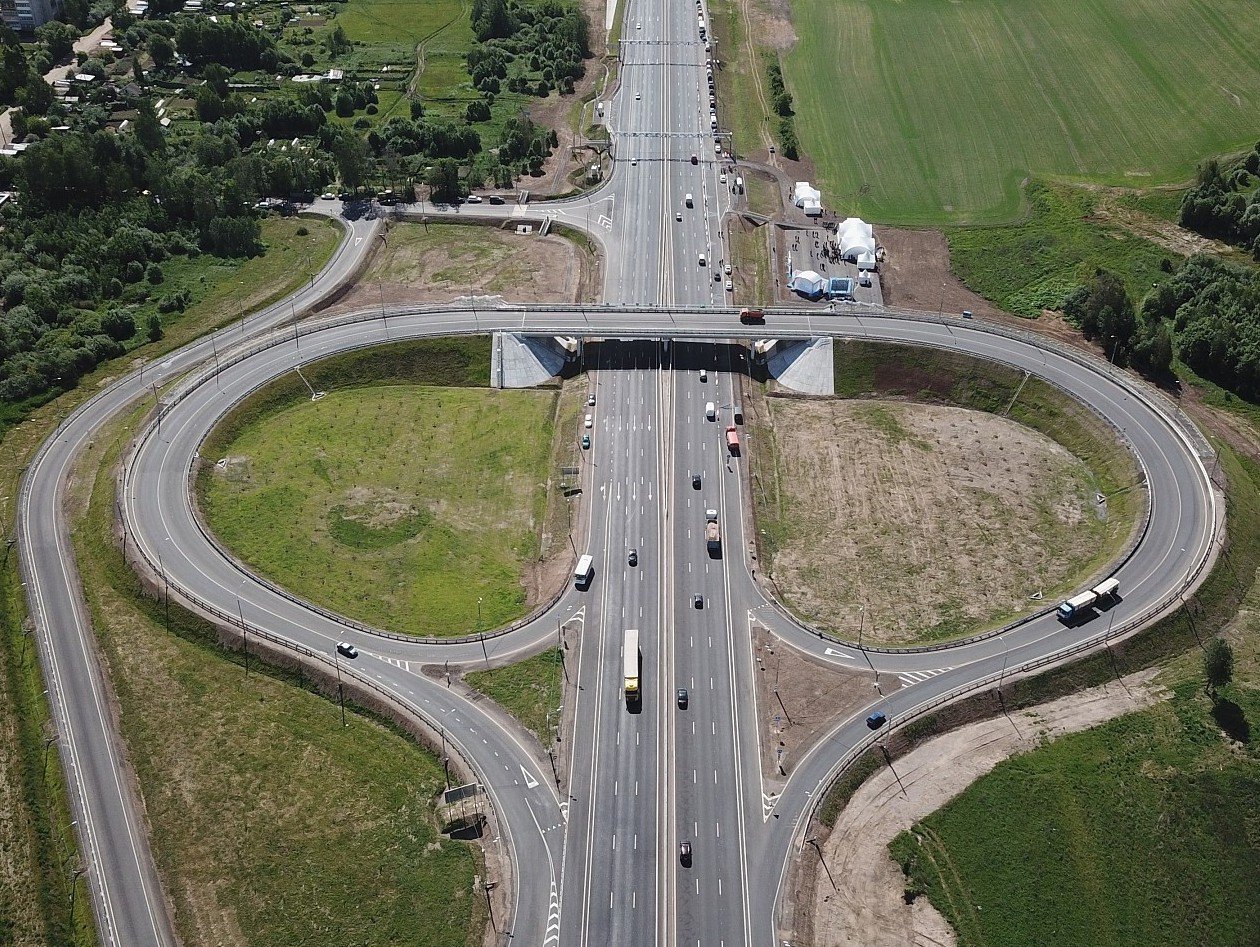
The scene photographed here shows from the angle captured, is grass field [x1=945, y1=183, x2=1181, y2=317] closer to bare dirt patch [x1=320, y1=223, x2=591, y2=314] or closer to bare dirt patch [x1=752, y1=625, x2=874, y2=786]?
bare dirt patch [x1=320, y1=223, x2=591, y2=314]

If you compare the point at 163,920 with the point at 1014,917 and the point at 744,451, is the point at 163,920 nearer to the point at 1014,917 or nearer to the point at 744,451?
the point at 1014,917

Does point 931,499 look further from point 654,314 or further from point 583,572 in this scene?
point 654,314

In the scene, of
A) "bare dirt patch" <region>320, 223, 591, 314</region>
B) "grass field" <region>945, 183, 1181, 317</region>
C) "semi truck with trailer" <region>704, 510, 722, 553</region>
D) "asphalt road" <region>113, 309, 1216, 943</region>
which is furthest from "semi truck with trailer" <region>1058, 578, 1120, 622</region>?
"bare dirt patch" <region>320, 223, 591, 314</region>

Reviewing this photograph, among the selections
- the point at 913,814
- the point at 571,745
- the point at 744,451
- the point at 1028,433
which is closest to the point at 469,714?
the point at 571,745

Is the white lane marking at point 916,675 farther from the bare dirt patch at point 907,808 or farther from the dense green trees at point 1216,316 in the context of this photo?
the dense green trees at point 1216,316

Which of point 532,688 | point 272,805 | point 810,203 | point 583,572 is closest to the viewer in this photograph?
point 272,805

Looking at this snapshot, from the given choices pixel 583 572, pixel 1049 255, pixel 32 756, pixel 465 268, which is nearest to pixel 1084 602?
pixel 583 572
